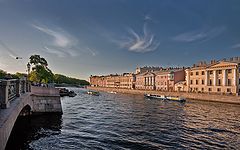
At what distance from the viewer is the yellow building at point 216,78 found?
6331 cm

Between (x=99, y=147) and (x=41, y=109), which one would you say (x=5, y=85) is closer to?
(x=99, y=147)

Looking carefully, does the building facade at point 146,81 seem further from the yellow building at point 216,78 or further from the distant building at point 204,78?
the yellow building at point 216,78

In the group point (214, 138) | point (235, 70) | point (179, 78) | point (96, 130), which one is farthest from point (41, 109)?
point (179, 78)

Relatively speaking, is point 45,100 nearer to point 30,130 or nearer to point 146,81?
point 30,130

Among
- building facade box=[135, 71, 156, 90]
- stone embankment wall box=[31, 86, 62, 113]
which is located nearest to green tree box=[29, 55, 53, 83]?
stone embankment wall box=[31, 86, 62, 113]

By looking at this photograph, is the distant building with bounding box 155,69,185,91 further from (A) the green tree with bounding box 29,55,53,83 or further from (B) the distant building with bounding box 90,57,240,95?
(A) the green tree with bounding box 29,55,53,83

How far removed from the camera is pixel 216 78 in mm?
69688

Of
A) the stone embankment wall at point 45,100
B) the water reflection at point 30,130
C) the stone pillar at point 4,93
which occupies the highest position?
the stone pillar at point 4,93

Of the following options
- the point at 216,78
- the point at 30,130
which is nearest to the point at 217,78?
the point at 216,78

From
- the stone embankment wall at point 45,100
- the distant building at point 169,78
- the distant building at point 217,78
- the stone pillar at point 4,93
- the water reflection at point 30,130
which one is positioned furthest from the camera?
the distant building at point 169,78

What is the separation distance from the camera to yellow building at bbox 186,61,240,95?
63312 millimetres

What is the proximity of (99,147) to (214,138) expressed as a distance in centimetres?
997

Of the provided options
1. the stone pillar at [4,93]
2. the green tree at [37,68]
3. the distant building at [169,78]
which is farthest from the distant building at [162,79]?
the stone pillar at [4,93]

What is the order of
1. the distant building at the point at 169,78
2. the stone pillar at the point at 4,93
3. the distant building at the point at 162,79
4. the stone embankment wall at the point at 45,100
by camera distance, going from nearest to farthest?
the stone pillar at the point at 4,93
the stone embankment wall at the point at 45,100
the distant building at the point at 169,78
the distant building at the point at 162,79
